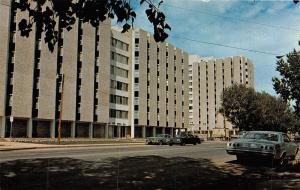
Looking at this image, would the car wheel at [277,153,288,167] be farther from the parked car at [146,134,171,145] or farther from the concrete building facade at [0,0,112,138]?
the concrete building facade at [0,0,112,138]

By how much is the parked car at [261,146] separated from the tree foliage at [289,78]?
813cm

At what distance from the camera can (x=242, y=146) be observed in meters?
17.7

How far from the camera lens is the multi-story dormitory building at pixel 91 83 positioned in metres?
58.6

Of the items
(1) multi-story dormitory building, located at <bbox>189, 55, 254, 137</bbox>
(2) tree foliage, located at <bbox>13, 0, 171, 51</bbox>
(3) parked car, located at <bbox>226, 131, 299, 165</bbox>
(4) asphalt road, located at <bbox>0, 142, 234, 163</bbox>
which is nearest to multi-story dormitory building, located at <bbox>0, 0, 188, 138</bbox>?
(4) asphalt road, located at <bbox>0, 142, 234, 163</bbox>

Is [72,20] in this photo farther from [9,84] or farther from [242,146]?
[9,84]

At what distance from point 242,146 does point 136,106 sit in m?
69.2

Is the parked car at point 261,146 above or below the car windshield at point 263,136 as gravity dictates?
below

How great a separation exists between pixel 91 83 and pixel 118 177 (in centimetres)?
6090

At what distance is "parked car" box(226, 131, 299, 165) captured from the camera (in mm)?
17203

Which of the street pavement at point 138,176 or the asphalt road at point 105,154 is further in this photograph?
the asphalt road at point 105,154

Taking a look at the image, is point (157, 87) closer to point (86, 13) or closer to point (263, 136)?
point (263, 136)

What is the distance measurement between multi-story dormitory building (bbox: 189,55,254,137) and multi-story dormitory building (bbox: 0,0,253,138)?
5341 cm

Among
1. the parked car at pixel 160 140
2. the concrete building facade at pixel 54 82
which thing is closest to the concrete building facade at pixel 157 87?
the concrete building facade at pixel 54 82

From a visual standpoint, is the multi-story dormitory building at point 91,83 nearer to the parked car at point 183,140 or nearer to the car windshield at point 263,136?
the parked car at point 183,140
